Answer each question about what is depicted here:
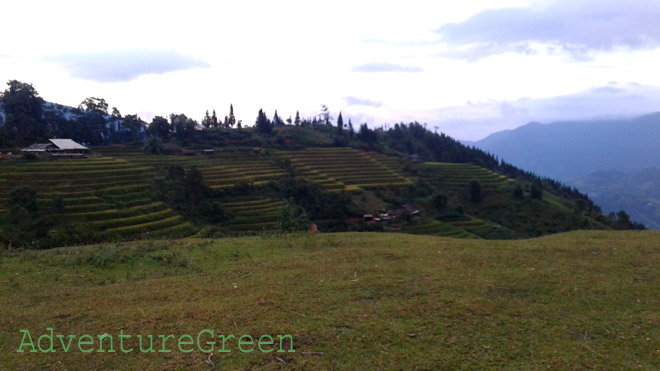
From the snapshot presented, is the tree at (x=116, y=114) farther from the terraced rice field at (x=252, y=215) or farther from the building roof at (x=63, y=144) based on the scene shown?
the terraced rice field at (x=252, y=215)

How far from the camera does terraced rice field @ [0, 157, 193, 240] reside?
1094 inches

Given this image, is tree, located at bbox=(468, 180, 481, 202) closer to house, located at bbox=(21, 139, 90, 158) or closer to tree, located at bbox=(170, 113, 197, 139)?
tree, located at bbox=(170, 113, 197, 139)

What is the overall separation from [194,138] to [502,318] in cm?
6734

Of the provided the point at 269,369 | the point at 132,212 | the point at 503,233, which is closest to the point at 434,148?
the point at 503,233

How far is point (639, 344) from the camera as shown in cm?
625

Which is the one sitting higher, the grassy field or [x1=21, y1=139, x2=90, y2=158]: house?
[x1=21, y1=139, x2=90, y2=158]: house

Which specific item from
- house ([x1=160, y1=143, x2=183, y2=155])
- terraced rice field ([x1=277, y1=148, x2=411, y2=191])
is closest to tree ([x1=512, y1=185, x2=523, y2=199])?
terraced rice field ([x1=277, y1=148, x2=411, y2=191])

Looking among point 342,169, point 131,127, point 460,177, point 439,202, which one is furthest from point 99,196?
point 460,177

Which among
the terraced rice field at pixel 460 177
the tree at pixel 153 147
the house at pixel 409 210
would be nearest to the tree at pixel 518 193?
the terraced rice field at pixel 460 177

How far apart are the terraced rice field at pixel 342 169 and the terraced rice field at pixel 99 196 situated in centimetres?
2269

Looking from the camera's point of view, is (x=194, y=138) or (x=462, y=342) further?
(x=194, y=138)

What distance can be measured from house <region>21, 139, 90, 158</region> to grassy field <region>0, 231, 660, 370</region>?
123ft

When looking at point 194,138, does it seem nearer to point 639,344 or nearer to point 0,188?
point 0,188

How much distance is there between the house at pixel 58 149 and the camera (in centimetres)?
4316
